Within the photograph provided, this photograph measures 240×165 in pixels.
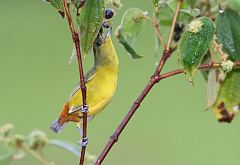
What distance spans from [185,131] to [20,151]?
5476mm

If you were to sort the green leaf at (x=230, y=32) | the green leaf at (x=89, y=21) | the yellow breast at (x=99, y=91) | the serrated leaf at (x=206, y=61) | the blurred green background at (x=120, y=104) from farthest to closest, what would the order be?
the blurred green background at (x=120, y=104) → the serrated leaf at (x=206, y=61) → the green leaf at (x=230, y=32) → the yellow breast at (x=99, y=91) → the green leaf at (x=89, y=21)

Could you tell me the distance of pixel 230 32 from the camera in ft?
4.70

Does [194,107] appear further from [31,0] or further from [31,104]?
[31,0]

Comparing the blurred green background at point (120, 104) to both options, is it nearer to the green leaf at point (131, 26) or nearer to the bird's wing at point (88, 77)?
the green leaf at point (131, 26)

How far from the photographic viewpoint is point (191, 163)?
604 cm

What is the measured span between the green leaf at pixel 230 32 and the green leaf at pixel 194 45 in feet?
0.44

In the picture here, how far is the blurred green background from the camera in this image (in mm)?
6289

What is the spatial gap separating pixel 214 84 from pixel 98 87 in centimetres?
23

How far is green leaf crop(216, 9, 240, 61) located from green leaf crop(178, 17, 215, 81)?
0.13 meters

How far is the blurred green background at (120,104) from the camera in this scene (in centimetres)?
629

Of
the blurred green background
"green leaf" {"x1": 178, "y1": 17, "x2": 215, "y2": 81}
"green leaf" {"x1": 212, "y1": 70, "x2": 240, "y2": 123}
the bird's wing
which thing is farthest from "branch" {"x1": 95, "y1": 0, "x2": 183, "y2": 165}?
the blurred green background

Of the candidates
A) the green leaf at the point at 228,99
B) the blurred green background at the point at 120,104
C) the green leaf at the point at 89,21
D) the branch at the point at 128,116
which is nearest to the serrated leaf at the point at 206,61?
the green leaf at the point at 228,99

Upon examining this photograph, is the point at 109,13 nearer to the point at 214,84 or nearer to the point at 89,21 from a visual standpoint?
the point at 89,21

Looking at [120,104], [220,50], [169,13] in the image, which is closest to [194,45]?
[220,50]
